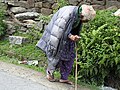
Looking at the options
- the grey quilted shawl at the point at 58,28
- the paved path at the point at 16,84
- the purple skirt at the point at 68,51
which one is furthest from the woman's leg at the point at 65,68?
the paved path at the point at 16,84

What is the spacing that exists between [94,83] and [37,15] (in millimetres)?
3387

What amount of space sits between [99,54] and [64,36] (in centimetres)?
109

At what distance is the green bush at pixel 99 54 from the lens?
21.7 ft

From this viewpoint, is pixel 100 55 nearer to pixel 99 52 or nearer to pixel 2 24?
pixel 99 52

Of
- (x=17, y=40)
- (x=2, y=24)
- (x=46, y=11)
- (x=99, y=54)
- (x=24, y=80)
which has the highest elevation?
(x=46, y=11)

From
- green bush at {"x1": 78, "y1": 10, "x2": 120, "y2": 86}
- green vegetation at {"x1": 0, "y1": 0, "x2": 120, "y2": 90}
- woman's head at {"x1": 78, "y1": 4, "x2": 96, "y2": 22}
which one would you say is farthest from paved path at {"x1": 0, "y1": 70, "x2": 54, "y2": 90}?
woman's head at {"x1": 78, "y1": 4, "x2": 96, "y2": 22}

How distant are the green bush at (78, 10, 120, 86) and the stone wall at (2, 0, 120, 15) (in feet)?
5.90

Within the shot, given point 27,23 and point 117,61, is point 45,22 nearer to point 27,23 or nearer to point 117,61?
point 27,23

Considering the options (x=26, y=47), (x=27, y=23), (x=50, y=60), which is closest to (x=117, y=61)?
(x=50, y=60)

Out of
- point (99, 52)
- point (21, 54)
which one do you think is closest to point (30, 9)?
point (21, 54)

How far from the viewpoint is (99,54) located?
6.71 metres

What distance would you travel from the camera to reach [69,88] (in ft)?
20.5

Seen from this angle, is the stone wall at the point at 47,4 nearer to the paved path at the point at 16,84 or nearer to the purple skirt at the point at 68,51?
the purple skirt at the point at 68,51

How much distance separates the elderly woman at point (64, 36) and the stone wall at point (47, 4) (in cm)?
307
